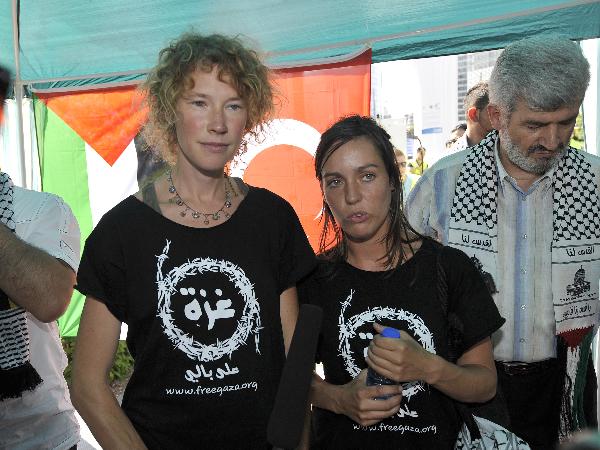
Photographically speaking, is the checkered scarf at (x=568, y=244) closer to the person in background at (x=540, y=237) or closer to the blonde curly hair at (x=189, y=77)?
the person in background at (x=540, y=237)

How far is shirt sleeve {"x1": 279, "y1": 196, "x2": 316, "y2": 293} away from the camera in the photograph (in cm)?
170

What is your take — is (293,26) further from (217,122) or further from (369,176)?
(217,122)

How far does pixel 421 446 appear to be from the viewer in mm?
1693

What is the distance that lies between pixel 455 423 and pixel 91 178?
3.74 meters

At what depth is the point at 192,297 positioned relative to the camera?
1555 millimetres

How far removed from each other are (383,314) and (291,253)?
30 centimetres

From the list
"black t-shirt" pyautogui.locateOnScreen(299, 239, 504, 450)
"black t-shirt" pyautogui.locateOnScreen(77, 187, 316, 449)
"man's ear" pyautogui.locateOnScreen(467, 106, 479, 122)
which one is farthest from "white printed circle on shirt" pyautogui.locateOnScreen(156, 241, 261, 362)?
"man's ear" pyautogui.locateOnScreen(467, 106, 479, 122)

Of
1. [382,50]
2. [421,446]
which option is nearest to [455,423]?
[421,446]

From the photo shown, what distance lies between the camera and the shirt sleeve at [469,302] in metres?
1.73

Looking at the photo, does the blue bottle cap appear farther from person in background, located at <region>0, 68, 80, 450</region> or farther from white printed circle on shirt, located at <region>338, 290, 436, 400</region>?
person in background, located at <region>0, 68, 80, 450</region>

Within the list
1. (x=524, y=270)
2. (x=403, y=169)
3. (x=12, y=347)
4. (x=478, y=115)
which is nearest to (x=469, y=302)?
(x=524, y=270)

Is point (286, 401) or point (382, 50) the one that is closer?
point (286, 401)

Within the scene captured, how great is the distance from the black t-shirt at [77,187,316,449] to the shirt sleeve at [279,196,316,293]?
0.10 metres

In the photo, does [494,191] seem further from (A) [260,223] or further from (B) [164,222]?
(B) [164,222]
